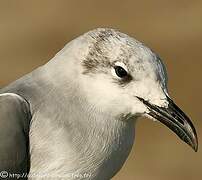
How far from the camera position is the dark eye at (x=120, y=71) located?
336cm

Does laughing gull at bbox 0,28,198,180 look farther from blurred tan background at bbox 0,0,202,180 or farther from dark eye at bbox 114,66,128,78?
blurred tan background at bbox 0,0,202,180

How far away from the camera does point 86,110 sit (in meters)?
3.44

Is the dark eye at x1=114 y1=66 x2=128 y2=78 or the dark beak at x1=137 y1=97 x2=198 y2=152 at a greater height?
the dark eye at x1=114 y1=66 x2=128 y2=78

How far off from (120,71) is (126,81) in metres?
0.05

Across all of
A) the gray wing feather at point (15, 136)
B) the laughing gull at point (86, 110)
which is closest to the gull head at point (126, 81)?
the laughing gull at point (86, 110)

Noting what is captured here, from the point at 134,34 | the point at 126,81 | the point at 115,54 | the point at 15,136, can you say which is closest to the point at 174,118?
the point at 126,81

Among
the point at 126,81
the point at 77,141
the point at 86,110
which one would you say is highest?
the point at 126,81

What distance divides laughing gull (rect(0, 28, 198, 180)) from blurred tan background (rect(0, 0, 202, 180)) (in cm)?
472

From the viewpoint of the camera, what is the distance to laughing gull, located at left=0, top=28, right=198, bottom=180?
11.0ft

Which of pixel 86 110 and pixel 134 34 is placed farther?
pixel 134 34

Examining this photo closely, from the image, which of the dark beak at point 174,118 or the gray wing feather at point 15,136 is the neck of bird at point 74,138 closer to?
the gray wing feather at point 15,136

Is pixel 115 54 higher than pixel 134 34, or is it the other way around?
pixel 115 54

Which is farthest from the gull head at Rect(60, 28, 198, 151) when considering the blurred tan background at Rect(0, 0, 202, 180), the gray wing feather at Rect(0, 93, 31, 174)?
the blurred tan background at Rect(0, 0, 202, 180)

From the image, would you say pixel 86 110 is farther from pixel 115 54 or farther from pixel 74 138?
pixel 115 54
